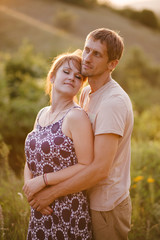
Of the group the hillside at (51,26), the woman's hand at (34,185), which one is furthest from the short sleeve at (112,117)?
the hillside at (51,26)

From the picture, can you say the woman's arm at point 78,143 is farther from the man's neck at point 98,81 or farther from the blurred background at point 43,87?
the blurred background at point 43,87

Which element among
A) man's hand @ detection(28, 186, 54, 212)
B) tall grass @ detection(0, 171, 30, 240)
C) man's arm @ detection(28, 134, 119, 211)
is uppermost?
man's arm @ detection(28, 134, 119, 211)

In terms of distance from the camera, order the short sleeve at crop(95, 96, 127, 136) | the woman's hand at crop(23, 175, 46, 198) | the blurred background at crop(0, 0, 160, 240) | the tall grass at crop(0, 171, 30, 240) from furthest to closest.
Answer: the blurred background at crop(0, 0, 160, 240) < the tall grass at crop(0, 171, 30, 240) < the woman's hand at crop(23, 175, 46, 198) < the short sleeve at crop(95, 96, 127, 136)

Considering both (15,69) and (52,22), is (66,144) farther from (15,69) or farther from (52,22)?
(52,22)

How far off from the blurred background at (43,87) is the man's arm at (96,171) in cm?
56

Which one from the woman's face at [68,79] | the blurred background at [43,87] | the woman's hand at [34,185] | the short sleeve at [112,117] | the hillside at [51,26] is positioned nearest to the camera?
the short sleeve at [112,117]

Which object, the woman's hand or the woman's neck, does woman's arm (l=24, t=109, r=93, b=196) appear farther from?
the woman's neck

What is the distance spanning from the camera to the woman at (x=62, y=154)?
2.16 meters

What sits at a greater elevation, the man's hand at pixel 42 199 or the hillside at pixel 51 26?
the hillside at pixel 51 26

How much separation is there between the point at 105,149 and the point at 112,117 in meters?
0.26

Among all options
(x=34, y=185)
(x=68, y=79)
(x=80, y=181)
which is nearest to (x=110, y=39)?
(x=68, y=79)

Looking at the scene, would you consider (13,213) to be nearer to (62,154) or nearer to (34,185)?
(34,185)

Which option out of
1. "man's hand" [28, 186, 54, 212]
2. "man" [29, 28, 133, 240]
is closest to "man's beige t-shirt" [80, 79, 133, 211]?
"man" [29, 28, 133, 240]

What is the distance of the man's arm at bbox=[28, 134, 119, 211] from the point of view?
2090 mm
